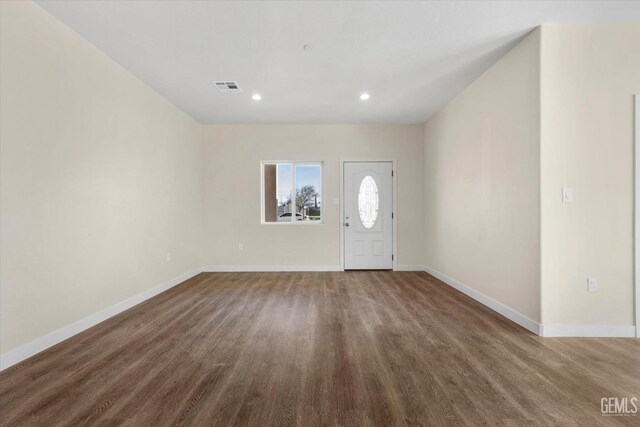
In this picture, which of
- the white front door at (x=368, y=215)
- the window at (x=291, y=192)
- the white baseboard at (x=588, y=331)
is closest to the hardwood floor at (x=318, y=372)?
the white baseboard at (x=588, y=331)

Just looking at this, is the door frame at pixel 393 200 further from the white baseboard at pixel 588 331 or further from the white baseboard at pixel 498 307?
the white baseboard at pixel 588 331

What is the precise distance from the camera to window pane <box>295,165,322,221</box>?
5629 millimetres

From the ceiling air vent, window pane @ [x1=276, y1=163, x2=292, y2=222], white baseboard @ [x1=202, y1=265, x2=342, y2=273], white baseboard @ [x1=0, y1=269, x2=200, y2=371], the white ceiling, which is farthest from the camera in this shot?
window pane @ [x1=276, y1=163, x2=292, y2=222]

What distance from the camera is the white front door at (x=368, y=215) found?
18.1ft

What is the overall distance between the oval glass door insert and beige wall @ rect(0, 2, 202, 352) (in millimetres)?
3515

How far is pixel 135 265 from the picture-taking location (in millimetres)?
3533

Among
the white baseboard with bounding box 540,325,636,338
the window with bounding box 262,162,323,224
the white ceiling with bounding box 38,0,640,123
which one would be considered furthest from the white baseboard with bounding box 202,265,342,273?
the white baseboard with bounding box 540,325,636,338

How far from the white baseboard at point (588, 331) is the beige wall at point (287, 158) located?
2.93m

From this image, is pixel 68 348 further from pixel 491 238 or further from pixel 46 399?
pixel 491 238

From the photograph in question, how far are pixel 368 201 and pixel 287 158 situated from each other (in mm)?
1834

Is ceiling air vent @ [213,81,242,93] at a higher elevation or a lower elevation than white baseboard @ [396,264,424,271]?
higher

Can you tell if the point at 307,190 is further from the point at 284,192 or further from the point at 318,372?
the point at 318,372

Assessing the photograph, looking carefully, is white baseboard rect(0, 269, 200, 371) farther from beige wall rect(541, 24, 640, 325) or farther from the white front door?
beige wall rect(541, 24, 640, 325)

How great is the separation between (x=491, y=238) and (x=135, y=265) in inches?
175
